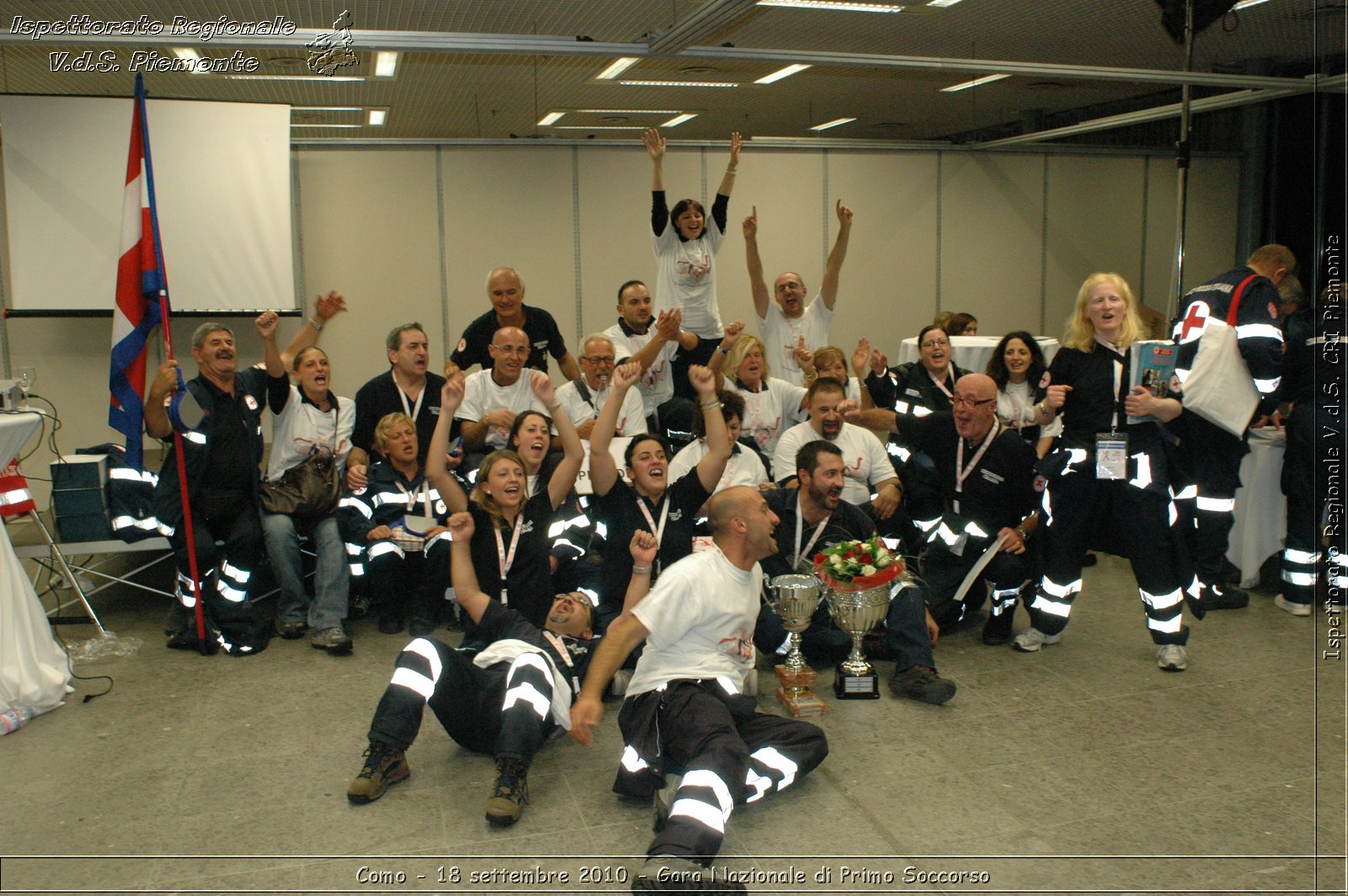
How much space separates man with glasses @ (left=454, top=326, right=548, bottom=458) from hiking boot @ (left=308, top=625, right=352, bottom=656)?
42.9 inches

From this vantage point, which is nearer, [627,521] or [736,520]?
[736,520]

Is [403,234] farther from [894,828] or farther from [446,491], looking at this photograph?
[894,828]

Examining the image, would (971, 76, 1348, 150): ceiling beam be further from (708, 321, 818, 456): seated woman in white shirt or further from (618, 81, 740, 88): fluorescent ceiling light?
(708, 321, 818, 456): seated woman in white shirt

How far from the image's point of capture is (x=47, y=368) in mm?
6867

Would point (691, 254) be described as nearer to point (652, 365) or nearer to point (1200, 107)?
point (652, 365)

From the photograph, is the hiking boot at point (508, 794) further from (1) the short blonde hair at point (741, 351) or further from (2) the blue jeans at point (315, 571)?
(1) the short blonde hair at point (741, 351)

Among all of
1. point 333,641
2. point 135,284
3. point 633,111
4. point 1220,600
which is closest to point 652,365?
point 333,641

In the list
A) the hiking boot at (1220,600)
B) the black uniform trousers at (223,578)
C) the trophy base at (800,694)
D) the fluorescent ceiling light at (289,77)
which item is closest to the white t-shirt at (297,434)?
the black uniform trousers at (223,578)

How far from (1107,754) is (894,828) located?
3.34ft

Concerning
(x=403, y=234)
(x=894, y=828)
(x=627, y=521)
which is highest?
(x=403, y=234)

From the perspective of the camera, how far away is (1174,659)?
4402 mm

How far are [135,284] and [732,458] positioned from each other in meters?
3.06

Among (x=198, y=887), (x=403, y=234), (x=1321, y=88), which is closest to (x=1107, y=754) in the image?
(x=198, y=887)

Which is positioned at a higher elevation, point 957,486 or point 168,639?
point 957,486
